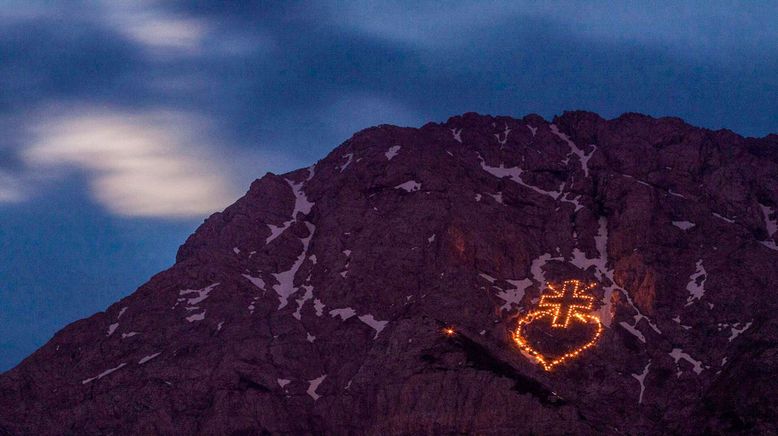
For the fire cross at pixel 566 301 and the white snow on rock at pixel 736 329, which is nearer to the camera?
the white snow on rock at pixel 736 329

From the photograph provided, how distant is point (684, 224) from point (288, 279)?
67108 mm

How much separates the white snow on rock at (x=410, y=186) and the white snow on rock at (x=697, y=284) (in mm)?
49553

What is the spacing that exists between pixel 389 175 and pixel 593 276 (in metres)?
42.9

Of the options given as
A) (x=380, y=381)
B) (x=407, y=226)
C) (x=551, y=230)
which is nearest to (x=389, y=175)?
(x=407, y=226)

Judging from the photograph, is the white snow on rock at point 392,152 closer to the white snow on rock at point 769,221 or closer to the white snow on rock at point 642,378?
the white snow on rock at point 769,221

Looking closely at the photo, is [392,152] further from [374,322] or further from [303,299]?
[374,322]

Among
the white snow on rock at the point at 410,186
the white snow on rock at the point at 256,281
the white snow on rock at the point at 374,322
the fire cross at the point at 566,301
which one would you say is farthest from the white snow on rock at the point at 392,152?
the fire cross at the point at 566,301

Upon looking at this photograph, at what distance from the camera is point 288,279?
175125 millimetres

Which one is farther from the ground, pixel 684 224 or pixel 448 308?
pixel 684 224

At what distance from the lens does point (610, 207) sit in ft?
588

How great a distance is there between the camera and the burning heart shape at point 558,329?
150375 mm

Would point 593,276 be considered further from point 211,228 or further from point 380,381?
point 211,228

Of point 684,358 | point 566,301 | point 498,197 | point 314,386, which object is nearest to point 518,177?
point 498,197

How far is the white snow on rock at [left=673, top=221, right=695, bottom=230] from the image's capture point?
6819 inches
